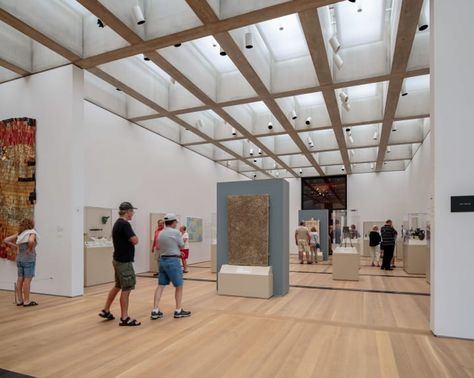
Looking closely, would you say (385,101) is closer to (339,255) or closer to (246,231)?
(339,255)

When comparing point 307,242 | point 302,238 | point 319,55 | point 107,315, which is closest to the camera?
point 107,315

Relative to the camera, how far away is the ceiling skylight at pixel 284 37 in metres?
6.81

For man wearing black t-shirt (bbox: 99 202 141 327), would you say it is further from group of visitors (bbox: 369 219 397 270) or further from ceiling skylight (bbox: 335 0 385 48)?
group of visitors (bbox: 369 219 397 270)

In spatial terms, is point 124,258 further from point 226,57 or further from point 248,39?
point 226,57

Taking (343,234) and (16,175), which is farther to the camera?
(343,234)

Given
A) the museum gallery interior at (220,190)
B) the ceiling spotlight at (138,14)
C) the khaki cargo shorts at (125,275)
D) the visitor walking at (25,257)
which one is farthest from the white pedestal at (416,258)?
the visitor walking at (25,257)

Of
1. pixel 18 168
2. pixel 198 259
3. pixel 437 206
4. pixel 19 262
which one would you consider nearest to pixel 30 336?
pixel 19 262

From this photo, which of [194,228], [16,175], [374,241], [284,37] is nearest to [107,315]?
[16,175]

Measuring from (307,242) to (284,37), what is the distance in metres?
7.71

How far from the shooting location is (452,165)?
14.7 ft

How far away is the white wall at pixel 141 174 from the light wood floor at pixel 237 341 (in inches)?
143

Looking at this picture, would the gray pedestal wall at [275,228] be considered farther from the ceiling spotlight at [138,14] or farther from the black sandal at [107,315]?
the ceiling spotlight at [138,14]

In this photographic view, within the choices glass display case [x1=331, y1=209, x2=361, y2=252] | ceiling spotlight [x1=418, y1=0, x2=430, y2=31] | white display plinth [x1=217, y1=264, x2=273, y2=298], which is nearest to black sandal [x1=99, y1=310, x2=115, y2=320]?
white display plinth [x1=217, y1=264, x2=273, y2=298]

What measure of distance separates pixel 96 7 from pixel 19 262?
437cm
